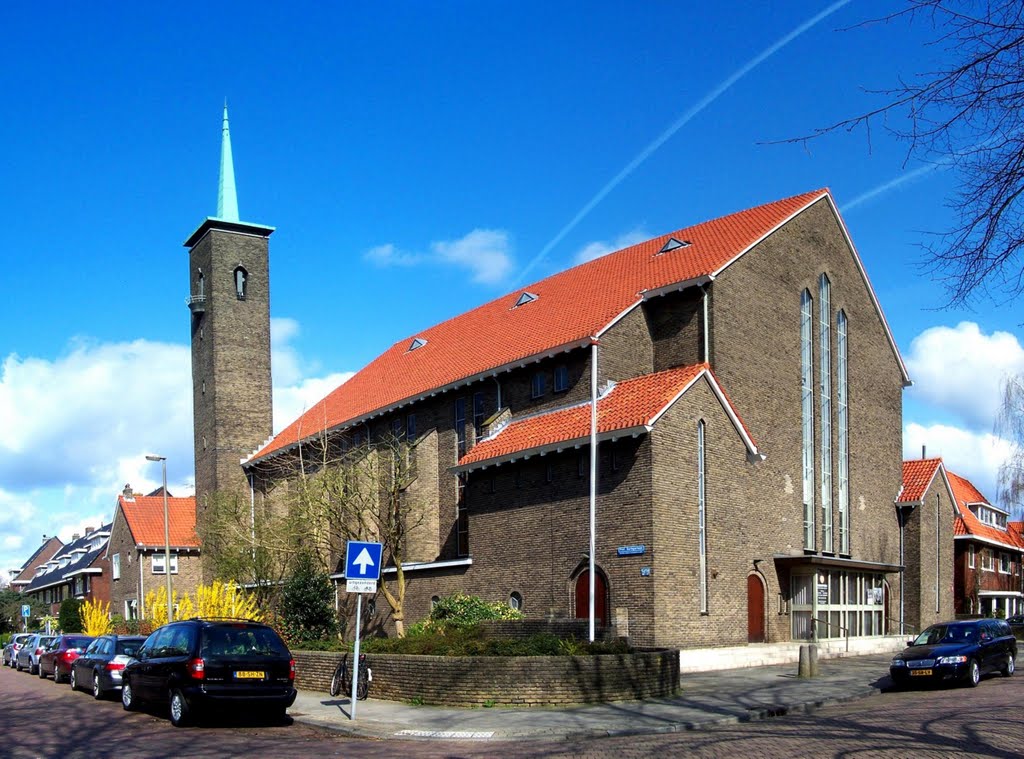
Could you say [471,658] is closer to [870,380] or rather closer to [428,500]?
[428,500]

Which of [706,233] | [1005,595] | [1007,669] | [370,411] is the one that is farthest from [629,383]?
[1005,595]

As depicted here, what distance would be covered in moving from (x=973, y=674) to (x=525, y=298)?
24107 millimetres

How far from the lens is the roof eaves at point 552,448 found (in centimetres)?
2591

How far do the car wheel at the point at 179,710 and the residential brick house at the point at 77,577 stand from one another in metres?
49.1

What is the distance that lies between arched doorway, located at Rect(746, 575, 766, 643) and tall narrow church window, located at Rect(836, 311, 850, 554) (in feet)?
24.8

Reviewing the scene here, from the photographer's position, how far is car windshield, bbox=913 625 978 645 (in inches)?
871

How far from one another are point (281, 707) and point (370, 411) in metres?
24.6

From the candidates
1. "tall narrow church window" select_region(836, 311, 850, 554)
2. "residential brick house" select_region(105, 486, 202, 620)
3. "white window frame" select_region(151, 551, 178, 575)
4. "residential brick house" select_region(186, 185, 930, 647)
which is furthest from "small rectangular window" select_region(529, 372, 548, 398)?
"white window frame" select_region(151, 551, 178, 575)

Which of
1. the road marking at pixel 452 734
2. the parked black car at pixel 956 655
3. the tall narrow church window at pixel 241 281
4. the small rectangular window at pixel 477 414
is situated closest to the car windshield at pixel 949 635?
the parked black car at pixel 956 655

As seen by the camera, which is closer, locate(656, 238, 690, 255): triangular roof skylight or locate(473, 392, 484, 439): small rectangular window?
locate(473, 392, 484, 439): small rectangular window

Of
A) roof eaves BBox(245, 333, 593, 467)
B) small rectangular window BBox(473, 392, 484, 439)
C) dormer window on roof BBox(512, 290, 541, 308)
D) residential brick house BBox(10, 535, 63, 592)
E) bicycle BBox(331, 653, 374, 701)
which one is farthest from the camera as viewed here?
residential brick house BBox(10, 535, 63, 592)

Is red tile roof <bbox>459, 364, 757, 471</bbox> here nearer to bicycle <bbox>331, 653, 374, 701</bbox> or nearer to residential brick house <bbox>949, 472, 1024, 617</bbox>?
bicycle <bbox>331, 653, 374, 701</bbox>

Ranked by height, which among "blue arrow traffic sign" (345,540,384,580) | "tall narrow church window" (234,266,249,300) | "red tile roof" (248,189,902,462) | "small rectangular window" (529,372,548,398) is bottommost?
"blue arrow traffic sign" (345,540,384,580)

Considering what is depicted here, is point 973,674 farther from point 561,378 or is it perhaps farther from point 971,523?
point 971,523
